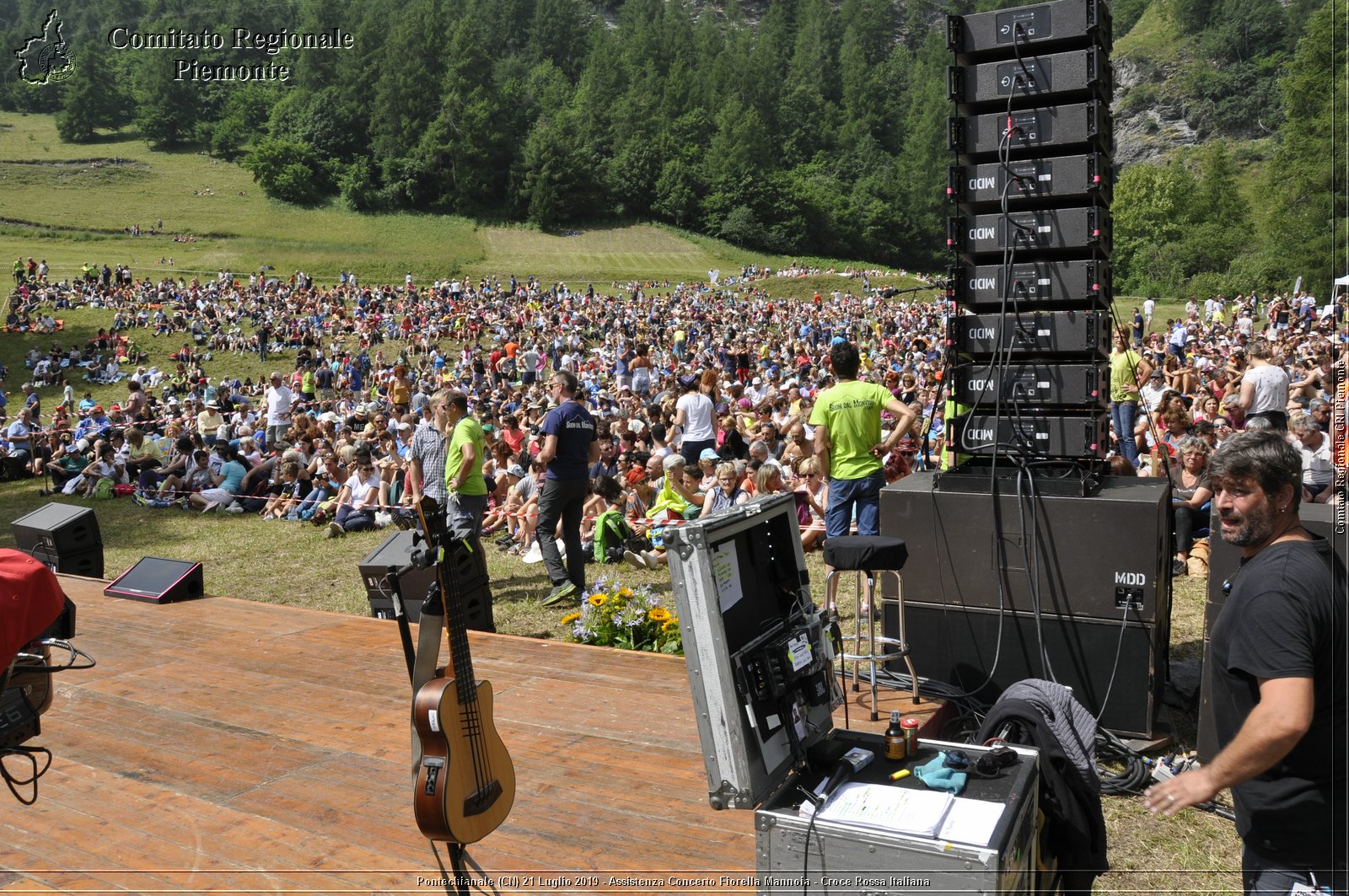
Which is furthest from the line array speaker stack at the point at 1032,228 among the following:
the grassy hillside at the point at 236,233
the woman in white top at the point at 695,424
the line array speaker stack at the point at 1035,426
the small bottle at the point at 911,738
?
the grassy hillside at the point at 236,233

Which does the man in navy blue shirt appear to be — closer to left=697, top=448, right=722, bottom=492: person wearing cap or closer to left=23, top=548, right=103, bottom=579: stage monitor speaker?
left=697, top=448, right=722, bottom=492: person wearing cap

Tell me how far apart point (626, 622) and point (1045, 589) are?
2556 mm

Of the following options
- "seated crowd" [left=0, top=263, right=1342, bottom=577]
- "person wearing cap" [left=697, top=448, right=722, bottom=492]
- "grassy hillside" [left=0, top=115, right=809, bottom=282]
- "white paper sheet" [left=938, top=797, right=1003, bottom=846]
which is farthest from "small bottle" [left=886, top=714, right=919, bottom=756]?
"grassy hillside" [left=0, top=115, right=809, bottom=282]

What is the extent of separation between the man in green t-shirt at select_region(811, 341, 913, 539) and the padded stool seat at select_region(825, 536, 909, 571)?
4.48ft

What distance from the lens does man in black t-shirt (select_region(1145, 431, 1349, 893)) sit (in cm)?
228

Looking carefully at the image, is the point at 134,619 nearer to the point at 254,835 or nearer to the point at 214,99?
the point at 254,835

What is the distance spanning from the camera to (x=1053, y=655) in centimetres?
480

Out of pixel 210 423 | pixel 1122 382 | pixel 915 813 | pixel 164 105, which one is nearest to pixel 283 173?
pixel 164 105

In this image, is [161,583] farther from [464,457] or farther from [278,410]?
[278,410]

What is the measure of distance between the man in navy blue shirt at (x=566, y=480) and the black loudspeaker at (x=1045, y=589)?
9.91 feet

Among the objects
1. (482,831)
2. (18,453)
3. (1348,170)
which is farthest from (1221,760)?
(18,453)

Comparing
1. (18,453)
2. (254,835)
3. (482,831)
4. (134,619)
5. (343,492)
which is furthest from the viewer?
(18,453)

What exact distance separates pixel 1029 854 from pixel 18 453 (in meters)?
18.6

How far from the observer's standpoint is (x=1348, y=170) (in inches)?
98.5
